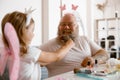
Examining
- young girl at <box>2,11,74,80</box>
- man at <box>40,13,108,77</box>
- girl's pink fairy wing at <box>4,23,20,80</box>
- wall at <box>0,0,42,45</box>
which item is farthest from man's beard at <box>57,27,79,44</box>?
girl's pink fairy wing at <box>4,23,20,80</box>

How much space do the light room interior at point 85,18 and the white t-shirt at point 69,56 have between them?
1016mm

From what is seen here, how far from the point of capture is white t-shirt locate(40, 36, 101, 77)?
1.76 meters

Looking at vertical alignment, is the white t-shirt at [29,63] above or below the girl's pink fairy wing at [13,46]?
below

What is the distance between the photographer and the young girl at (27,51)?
885 mm

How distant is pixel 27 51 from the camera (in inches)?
38.6

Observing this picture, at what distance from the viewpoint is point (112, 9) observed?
5.41m

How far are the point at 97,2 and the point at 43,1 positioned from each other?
242 cm

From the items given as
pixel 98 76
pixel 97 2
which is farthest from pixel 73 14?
pixel 97 2

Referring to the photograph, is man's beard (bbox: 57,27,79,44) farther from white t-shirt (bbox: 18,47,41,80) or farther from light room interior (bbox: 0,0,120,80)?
light room interior (bbox: 0,0,120,80)

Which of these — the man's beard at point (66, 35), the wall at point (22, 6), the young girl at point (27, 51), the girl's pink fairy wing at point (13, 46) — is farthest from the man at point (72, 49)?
the girl's pink fairy wing at point (13, 46)

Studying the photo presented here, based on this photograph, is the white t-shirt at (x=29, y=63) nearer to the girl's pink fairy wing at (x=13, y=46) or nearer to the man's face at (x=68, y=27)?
the girl's pink fairy wing at (x=13, y=46)

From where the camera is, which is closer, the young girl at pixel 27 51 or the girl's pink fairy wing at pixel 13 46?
the girl's pink fairy wing at pixel 13 46

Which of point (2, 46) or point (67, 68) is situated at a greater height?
point (2, 46)

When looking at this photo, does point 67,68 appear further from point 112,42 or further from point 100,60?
point 112,42
